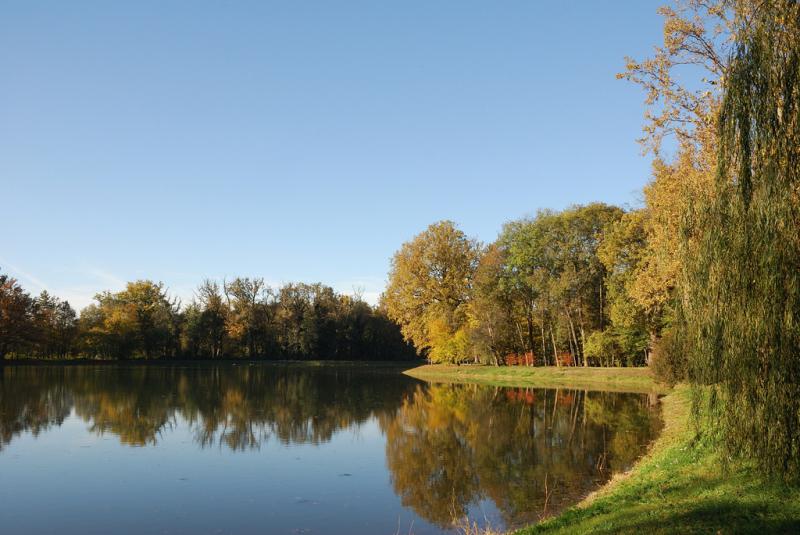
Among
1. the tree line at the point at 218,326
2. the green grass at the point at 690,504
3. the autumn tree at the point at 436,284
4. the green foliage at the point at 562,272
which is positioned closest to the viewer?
the green grass at the point at 690,504

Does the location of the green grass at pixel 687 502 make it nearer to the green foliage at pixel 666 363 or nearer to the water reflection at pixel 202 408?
the water reflection at pixel 202 408

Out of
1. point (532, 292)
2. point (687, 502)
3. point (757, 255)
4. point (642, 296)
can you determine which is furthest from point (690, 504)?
point (532, 292)

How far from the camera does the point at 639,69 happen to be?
67.1 feet

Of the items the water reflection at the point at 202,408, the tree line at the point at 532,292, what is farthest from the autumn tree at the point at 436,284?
the water reflection at the point at 202,408

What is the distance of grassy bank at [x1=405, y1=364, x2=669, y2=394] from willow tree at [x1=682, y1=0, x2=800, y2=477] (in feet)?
103

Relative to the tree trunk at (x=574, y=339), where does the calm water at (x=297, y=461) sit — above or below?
below

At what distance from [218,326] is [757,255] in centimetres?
9100

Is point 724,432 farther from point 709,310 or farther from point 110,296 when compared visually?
point 110,296

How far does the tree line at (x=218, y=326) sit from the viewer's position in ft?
280

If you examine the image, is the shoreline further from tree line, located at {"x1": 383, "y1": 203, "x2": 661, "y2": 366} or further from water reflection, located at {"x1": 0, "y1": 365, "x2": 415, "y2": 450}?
water reflection, located at {"x1": 0, "y1": 365, "x2": 415, "y2": 450}

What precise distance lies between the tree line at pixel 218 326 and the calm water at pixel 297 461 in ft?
178

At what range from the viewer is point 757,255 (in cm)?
937

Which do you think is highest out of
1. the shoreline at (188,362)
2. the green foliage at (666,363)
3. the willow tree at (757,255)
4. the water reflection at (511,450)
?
the willow tree at (757,255)

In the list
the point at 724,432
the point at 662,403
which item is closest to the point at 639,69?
the point at 724,432
